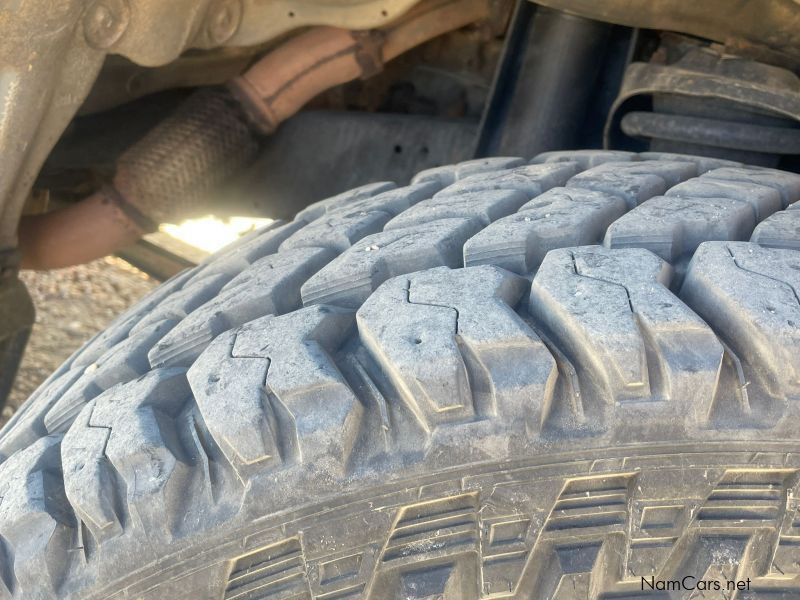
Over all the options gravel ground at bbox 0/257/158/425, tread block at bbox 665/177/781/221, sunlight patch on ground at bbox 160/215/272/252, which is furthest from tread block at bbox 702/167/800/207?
gravel ground at bbox 0/257/158/425

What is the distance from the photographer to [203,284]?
1.15m

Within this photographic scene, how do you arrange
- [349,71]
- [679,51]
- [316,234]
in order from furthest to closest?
1. [349,71]
2. [679,51]
3. [316,234]

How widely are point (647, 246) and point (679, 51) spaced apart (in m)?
0.56

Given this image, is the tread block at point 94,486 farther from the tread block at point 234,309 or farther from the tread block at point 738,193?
the tread block at point 738,193

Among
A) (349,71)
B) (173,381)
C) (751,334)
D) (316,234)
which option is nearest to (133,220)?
(349,71)

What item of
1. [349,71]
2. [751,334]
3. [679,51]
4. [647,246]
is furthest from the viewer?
[349,71]

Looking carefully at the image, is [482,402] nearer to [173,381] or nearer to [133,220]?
[173,381]

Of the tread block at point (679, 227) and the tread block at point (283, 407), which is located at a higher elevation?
the tread block at point (679, 227)

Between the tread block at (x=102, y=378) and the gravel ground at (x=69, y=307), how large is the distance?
1581 millimetres

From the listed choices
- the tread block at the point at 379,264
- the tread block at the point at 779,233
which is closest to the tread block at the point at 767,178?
the tread block at the point at 779,233

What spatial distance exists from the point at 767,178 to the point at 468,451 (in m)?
0.55

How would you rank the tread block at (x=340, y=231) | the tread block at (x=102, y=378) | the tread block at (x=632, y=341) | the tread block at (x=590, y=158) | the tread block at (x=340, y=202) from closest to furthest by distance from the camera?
the tread block at (x=632, y=341) → the tread block at (x=102, y=378) → the tread block at (x=340, y=231) → the tread block at (x=590, y=158) → the tread block at (x=340, y=202)

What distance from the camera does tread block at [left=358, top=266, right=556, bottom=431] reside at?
75 cm

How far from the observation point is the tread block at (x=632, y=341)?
75 centimetres
